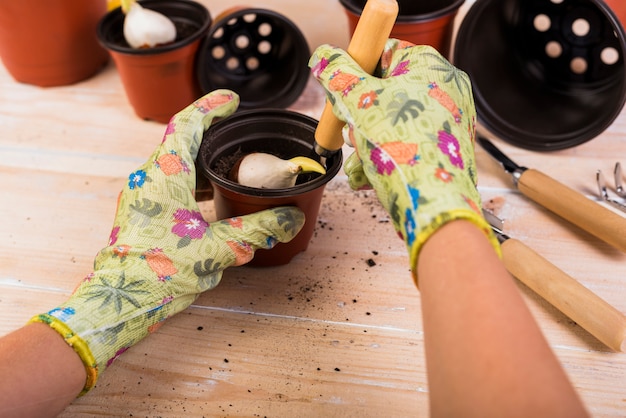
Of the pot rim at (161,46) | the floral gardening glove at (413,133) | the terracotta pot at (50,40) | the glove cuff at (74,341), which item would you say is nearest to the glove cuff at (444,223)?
the floral gardening glove at (413,133)

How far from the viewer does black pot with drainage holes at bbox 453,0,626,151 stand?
0.93 metres

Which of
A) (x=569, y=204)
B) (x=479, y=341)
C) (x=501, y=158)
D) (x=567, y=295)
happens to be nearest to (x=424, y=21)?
(x=501, y=158)

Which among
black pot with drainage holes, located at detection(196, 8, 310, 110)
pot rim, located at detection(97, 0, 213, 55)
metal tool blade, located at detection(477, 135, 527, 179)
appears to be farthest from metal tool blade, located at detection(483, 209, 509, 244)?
pot rim, located at detection(97, 0, 213, 55)

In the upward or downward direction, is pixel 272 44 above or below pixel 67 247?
above

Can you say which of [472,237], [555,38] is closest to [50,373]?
[472,237]

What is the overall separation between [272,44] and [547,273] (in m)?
0.63

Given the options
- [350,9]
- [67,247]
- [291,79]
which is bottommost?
[67,247]

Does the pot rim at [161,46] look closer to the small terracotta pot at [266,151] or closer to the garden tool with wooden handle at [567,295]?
the small terracotta pot at [266,151]

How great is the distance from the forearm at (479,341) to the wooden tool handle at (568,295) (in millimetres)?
261

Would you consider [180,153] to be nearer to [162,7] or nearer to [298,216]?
[298,216]

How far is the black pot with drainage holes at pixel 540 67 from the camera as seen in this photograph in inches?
36.8

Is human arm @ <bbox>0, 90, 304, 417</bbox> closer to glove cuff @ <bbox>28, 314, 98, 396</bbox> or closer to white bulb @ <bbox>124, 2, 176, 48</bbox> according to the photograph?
glove cuff @ <bbox>28, 314, 98, 396</bbox>

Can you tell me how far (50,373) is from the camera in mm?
539

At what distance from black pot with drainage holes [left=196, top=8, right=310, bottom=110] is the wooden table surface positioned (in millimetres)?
157
